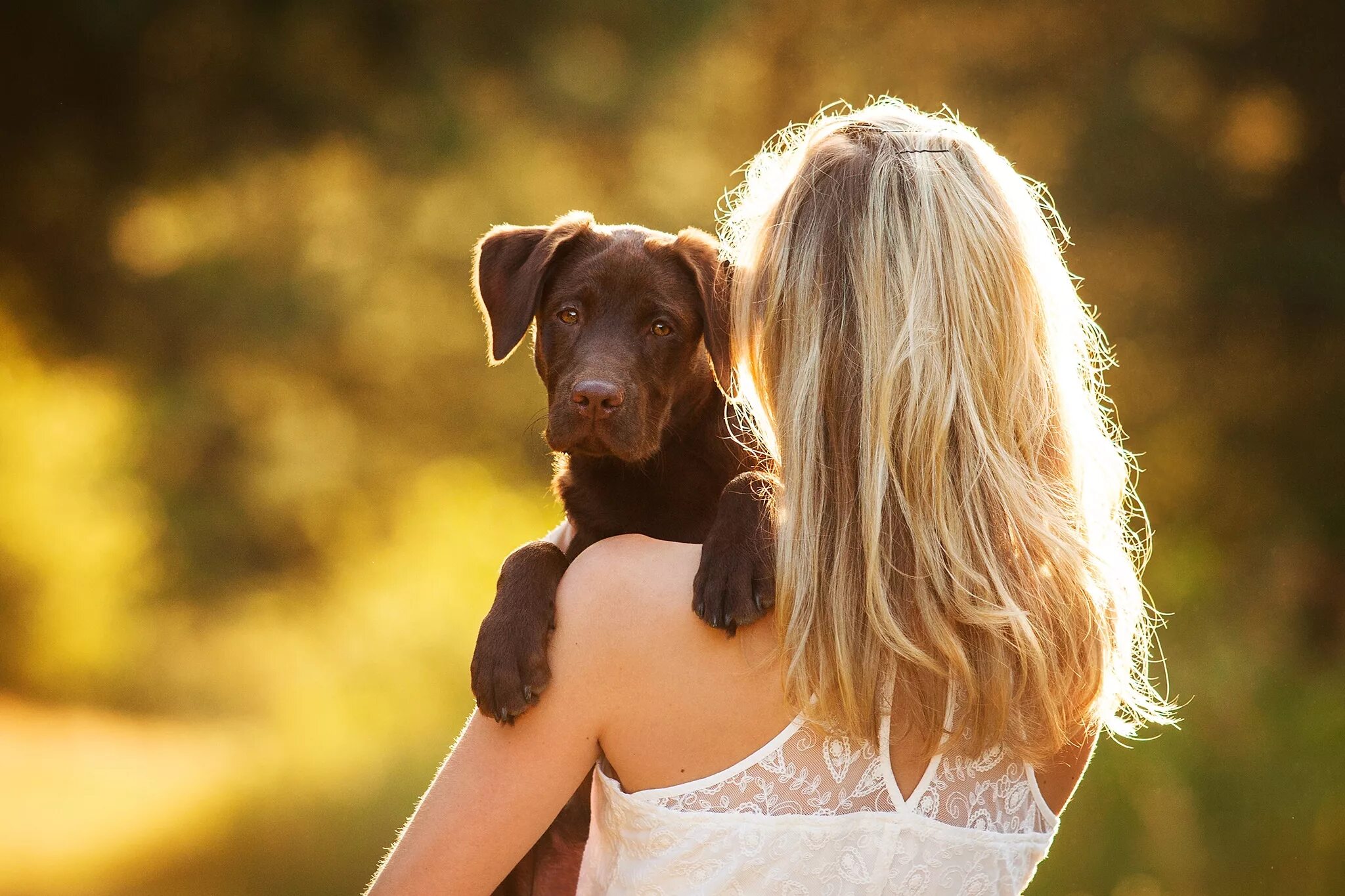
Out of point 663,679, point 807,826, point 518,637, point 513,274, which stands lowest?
point 807,826

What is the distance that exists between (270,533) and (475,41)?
3448 millimetres

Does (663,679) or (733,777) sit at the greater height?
(663,679)

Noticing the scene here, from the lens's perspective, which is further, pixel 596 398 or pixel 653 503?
pixel 653 503

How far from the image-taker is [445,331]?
7.73 m

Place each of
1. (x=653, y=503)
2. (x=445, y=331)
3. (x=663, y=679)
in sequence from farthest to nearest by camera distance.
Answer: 1. (x=445, y=331)
2. (x=653, y=503)
3. (x=663, y=679)

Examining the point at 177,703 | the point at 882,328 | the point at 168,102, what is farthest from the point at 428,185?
the point at 882,328

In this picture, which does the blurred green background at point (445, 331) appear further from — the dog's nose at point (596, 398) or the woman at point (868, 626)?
the woman at point (868, 626)

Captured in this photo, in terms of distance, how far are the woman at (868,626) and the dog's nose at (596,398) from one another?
605mm

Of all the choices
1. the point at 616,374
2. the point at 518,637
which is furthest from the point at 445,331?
the point at 518,637

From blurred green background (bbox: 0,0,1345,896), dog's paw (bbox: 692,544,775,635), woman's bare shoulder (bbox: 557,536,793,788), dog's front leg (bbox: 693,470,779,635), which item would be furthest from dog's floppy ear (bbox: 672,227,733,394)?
blurred green background (bbox: 0,0,1345,896)

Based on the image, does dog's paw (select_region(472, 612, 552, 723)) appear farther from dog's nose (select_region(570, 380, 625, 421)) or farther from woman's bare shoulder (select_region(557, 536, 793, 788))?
dog's nose (select_region(570, 380, 625, 421))

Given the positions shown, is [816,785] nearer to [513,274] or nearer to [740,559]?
[740,559]

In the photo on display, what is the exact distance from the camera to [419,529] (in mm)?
8336

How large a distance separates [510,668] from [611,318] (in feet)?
3.74
